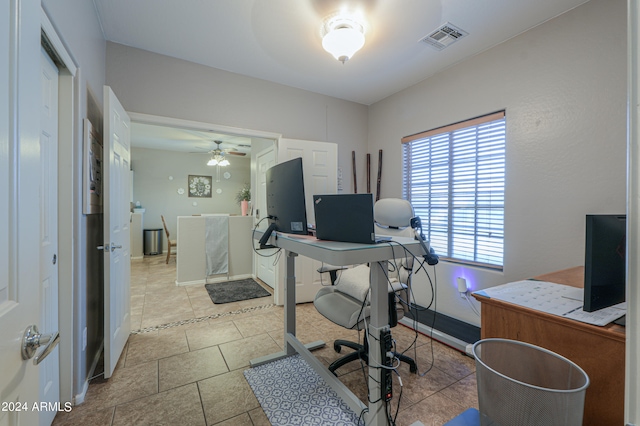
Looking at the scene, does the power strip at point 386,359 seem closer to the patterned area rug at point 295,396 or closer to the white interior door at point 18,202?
the patterned area rug at point 295,396

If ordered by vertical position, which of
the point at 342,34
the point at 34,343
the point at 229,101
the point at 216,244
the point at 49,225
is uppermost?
the point at 342,34

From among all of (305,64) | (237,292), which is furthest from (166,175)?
(305,64)

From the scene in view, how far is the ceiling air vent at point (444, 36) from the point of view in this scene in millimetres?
2334

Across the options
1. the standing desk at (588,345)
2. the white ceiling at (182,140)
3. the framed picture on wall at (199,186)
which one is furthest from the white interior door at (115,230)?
the framed picture on wall at (199,186)

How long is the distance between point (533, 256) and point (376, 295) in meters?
1.90

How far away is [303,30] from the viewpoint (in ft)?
7.65

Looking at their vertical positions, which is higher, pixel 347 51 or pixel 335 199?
pixel 347 51

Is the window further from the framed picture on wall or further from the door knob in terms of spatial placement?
the framed picture on wall

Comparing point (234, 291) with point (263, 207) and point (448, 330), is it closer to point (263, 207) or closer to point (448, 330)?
point (263, 207)

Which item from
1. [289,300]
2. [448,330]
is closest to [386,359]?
[289,300]

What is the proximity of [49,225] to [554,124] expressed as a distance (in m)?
3.57

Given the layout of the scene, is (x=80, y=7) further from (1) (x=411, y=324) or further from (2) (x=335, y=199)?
(1) (x=411, y=324)

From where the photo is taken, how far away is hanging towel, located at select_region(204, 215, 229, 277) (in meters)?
4.49

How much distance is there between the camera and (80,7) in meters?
1.77
